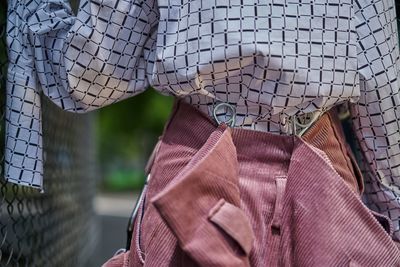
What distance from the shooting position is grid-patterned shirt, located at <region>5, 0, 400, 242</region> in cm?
175

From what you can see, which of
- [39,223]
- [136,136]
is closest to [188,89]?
[39,223]

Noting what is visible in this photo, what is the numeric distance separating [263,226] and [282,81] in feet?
1.18

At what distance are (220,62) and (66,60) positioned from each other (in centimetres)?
44

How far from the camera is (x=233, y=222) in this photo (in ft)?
5.26

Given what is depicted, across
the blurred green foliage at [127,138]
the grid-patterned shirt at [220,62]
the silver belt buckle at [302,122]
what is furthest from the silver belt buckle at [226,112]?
the blurred green foliage at [127,138]

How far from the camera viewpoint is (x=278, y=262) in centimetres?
175

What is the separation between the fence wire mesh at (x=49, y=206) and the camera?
2.52 m

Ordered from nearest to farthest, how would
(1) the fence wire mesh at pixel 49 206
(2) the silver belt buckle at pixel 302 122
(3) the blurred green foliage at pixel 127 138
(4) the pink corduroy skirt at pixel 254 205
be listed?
(4) the pink corduroy skirt at pixel 254 205 → (2) the silver belt buckle at pixel 302 122 → (1) the fence wire mesh at pixel 49 206 → (3) the blurred green foliage at pixel 127 138

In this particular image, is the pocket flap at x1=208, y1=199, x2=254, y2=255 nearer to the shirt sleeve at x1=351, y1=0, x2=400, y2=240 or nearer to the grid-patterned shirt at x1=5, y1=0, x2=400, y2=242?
the grid-patterned shirt at x1=5, y1=0, x2=400, y2=242

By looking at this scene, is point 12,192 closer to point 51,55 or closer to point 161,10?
point 51,55

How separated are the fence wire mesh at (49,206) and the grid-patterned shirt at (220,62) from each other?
273 millimetres

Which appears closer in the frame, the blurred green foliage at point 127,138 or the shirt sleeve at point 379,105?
the shirt sleeve at point 379,105

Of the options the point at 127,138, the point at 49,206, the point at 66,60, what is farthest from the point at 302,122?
the point at 127,138

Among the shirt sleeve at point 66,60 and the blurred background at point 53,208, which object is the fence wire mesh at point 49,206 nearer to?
the blurred background at point 53,208
